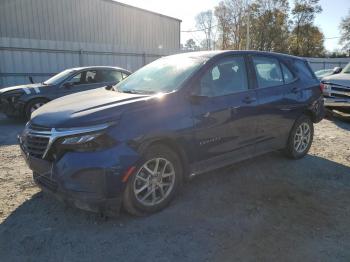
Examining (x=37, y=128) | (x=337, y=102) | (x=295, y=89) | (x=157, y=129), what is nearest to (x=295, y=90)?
(x=295, y=89)

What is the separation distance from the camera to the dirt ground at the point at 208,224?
2.93m

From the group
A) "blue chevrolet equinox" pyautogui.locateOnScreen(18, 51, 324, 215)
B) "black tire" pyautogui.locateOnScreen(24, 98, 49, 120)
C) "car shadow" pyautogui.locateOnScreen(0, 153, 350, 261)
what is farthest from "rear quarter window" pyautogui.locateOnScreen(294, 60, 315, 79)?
"black tire" pyautogui.locateOnScreen(24, 98, 49, 120)

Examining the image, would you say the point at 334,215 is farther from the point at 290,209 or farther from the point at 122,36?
the point at 122,36

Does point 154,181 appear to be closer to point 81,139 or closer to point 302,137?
point 81,139

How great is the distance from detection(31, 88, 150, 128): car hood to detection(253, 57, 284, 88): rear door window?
1870mm

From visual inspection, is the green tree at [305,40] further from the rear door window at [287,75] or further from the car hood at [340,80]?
the rear door window at [287,75]

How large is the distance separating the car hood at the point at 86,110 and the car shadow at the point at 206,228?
1042mm

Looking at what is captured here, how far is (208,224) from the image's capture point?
3.40m

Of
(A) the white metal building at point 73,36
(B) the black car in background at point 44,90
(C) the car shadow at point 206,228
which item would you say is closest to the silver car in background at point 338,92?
(C) the car shadow at point 206,228

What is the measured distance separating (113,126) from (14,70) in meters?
11.5

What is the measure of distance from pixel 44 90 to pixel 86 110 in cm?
611

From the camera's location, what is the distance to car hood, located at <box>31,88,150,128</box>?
10.4ft

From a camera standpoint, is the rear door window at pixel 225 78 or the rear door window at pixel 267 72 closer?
the rear door window at pixel 225 78

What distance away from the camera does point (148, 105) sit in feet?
11.3
